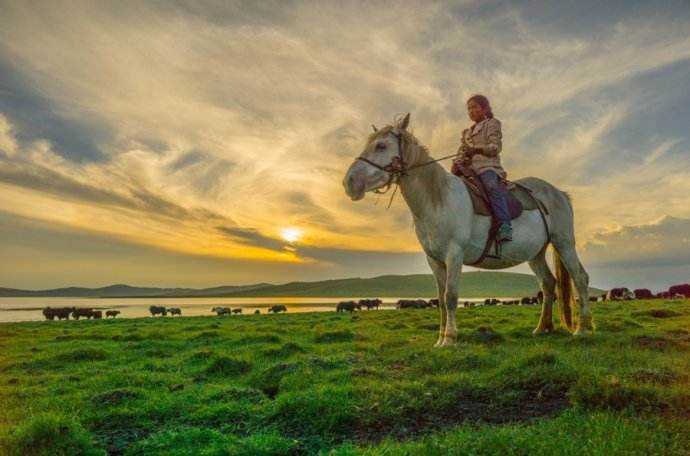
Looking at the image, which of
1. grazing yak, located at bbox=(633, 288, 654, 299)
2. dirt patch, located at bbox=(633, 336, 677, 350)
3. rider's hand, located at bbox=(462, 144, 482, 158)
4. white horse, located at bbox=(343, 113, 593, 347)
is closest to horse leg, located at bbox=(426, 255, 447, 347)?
white horse, located at bbox=(343, 113, 593, 347)

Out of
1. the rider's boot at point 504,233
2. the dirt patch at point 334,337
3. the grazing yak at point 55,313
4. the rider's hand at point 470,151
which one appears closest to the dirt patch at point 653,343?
the rider's boot at point 504,233

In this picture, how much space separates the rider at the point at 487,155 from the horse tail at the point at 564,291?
103 inches

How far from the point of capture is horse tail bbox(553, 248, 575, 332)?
1148cm

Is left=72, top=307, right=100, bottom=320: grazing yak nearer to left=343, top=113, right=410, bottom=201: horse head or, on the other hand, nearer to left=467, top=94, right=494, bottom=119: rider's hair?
left=343, top=113, right=410, bottom=201: horse head

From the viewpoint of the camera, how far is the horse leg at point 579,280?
1092 centimetres

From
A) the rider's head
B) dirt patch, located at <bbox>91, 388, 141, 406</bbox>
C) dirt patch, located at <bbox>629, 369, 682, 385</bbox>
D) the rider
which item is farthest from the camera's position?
the rider's head

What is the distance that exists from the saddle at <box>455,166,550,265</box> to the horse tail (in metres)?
0.93

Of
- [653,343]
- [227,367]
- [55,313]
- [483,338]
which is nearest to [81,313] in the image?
[55,313]

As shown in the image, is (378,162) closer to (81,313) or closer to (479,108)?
(479,108)

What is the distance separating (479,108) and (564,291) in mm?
5460

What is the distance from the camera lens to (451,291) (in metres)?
9.34

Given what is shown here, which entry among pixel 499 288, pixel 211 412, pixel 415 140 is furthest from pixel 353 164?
pixel 499 288

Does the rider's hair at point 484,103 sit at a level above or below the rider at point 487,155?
above

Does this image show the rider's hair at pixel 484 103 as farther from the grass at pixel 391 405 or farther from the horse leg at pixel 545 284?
the grass at pixel 391 405
